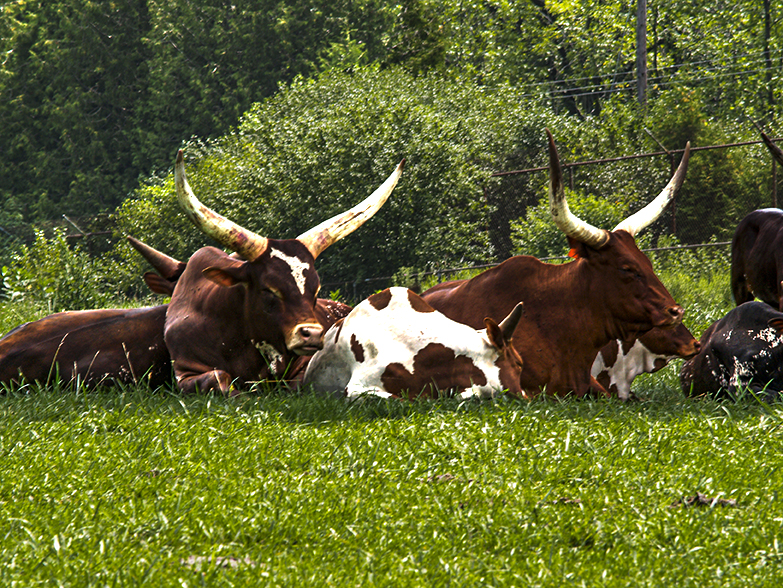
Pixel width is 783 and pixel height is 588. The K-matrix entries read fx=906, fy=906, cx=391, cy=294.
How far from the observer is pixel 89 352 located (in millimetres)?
6238

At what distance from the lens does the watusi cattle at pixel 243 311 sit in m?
5.58

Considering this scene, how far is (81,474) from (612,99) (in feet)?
110

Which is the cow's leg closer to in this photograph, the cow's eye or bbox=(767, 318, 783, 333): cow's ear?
the cow's eye

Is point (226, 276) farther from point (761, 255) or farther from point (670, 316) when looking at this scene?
point (761, 255)

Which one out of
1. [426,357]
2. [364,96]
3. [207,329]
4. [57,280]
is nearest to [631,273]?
[426,357]

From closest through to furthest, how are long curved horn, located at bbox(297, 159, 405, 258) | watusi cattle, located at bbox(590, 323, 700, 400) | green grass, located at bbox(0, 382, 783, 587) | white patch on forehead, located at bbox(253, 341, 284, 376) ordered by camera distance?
green grass, located at bbox(0, 382, 783, 587)
white patch on forehead, located at bbox(253, 341, 284, 376)
long curved horn, located at bbox(297, 159, 405, 258)
watusi cattle, located at bbox(590, 323, 700, 400)

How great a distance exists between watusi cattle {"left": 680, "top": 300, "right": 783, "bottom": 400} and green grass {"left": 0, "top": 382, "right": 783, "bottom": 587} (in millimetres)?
508

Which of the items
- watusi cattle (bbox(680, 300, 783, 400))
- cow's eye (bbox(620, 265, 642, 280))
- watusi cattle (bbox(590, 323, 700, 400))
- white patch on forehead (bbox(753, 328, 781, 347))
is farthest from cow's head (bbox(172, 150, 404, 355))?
white patch on forehead (bbox(753, 328, 781, 347))

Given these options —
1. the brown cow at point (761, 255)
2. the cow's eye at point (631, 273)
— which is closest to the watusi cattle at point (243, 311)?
the cow's eye at point (631, 273)

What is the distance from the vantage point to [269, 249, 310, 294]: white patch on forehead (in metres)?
5.68

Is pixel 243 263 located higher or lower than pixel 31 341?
higher

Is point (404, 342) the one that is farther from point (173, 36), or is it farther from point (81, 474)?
point (173, 36)

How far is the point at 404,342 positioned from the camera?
5512 mm

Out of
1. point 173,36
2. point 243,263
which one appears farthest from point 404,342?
point 173,36
